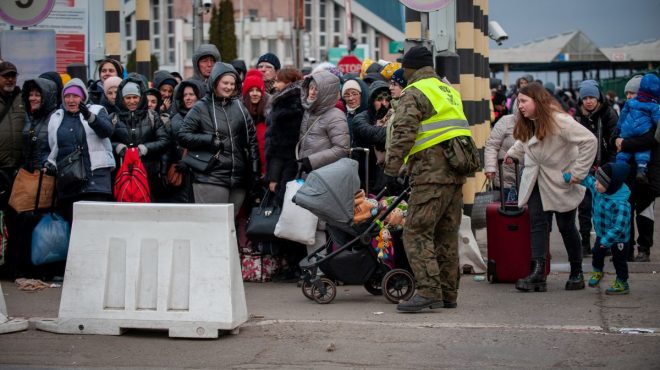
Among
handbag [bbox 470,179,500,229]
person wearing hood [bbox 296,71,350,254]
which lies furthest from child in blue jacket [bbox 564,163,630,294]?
handbag [bbox 470,179,500,229]

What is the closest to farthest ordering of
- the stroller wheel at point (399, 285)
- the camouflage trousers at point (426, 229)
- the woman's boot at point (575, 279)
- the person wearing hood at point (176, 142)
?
the camouflage trousers at point (426, 229)
the stroller wheel at point (399, 285)
the woman's boot at point (575, 279)
the person wearing hood at point (176, 142)

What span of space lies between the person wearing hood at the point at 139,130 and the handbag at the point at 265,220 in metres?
1.14

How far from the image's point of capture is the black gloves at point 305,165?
443 inches

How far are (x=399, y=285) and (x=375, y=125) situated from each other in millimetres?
1924

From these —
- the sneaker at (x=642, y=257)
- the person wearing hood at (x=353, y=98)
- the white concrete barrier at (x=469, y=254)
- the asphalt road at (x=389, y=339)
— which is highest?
the person wearing hood at (x=353, y=98)

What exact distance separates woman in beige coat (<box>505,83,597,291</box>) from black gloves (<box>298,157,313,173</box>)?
6.16 ft

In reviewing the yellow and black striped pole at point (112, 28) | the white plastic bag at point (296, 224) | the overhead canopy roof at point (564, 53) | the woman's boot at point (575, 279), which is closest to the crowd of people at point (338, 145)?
the woman's boot at point (575, 279)

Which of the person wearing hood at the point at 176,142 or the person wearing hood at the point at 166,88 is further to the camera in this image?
the person wearing hood at the point at 166,88

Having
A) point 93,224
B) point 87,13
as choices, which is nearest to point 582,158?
point 93,224

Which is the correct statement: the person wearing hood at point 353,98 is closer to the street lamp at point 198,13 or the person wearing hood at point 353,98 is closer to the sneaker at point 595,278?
the sneaker at point 595,278

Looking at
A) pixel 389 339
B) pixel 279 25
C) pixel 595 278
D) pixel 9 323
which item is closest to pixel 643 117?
pixel 595 278

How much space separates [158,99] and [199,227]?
417 centimetres

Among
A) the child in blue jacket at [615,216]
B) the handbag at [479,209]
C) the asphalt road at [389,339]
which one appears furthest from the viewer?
the handbag at [479,209]

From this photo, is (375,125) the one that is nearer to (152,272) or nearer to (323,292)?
(323,292)
